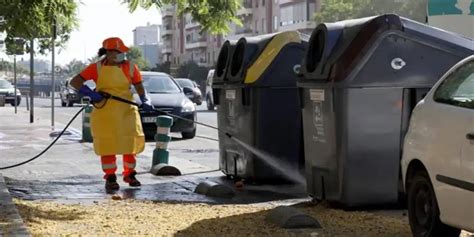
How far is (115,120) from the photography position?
10062 mm

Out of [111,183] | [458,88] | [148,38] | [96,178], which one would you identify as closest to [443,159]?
[458,88]

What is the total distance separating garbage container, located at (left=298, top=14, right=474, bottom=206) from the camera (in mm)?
8031

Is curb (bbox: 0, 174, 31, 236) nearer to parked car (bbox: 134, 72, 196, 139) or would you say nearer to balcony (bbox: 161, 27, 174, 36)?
parked car (bbox: 134, 72, 196, 139)

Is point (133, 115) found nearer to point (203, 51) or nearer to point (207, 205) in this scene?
point (207, 205)

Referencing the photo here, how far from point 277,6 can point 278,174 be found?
8016 centimetres

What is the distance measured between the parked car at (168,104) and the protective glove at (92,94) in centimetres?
875

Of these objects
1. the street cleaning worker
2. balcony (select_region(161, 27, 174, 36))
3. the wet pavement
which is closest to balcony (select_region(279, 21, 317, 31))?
balcony (select_region(161, 27, 174, 36))

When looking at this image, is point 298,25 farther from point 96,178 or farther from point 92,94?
point 92,94

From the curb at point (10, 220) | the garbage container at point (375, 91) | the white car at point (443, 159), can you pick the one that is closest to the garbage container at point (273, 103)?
the garbage container at point (375, 91)

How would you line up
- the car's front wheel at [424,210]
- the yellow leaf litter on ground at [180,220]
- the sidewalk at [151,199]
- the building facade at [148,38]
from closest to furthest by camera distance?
the car's front wheel at [424,210] < the yellow leaf litter on ground at [180,220] < the sidewalk at [151,199] < the building facade at [148,38]

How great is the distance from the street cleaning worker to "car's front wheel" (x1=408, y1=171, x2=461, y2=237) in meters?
4.40

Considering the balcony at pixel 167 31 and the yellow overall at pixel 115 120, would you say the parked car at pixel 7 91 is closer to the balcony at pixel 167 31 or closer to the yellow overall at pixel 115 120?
the yellow overall at pixel 115 120

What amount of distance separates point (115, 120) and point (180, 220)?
262 cm

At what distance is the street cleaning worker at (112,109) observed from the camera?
1005cm
